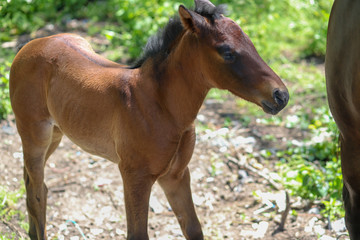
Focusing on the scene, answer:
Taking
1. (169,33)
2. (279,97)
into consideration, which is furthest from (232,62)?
(169,33)

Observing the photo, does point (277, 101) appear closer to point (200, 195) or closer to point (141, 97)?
point (141, 97)

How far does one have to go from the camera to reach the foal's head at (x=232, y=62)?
7.72ft

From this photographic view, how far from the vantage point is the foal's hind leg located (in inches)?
127

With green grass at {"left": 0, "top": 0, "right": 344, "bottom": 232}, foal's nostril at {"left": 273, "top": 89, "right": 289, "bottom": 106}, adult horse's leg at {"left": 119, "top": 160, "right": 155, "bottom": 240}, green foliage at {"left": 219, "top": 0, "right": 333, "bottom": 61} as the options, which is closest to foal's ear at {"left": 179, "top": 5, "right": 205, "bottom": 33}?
foal's nostril at {"left": 273, "top": 89, "right": 289, "bottom": 106}

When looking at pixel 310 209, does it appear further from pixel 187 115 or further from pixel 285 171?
pixel 187 115

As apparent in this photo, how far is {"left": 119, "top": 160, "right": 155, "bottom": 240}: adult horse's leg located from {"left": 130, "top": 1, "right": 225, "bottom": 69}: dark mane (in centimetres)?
Result: 66

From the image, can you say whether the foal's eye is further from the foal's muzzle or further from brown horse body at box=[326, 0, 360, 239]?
brown horse body at box=[326, 0, 360, 239]

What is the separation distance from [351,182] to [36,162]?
2041 millimetres

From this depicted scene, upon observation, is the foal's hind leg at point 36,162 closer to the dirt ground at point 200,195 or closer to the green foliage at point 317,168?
the dirt ground at point 200,195

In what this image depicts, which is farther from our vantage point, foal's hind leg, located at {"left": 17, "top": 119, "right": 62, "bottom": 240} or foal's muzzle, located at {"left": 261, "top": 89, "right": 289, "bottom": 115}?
foal's hind leg, located at {"left": 17, "top": 119, "right": 62, "bottom": 240}

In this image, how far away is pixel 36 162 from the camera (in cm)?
329

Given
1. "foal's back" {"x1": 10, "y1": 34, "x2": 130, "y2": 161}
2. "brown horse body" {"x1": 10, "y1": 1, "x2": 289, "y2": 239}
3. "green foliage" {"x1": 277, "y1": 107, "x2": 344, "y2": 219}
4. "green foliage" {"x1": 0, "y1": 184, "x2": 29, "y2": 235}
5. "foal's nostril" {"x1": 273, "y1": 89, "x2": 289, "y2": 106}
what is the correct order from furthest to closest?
"green foliage" {"x1": 277, "y1": 107, "x2": 344, "y2": 219}
"green foliage" {"x1": 0, "y1": 184, "x2": 29, "y2": 235}
"foal's back" {"x1": 10, "y1": 34, "x2": 130, "y2": 161}
"brown horse body" {"x1": 10, "y1": 1, "x2": 289, "y2": 239}
"foal's nostril" {"x1": 273, "y1": 89, "x2": 289, "y2": 106}

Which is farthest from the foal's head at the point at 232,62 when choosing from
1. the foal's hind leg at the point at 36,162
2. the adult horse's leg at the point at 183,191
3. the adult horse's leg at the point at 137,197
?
the foal's hind leg at the point at 36,162

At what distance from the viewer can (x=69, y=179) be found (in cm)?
454
